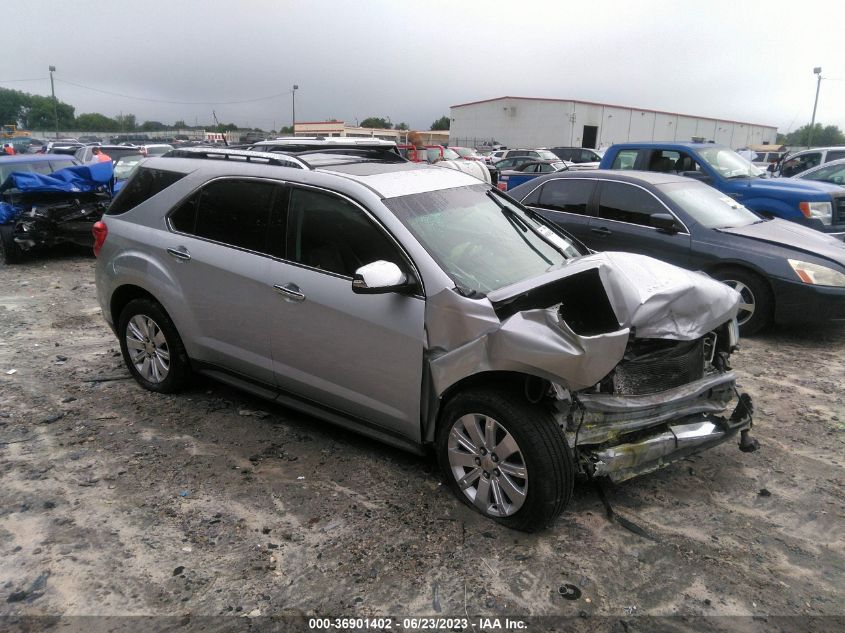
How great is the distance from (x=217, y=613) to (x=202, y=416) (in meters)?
2.10

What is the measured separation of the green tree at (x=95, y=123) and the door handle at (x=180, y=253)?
10527 centimetres

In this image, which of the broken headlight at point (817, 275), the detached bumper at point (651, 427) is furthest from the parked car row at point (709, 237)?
the detached bumper at point (651, 427)

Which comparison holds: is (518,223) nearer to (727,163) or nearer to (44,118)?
(727,163)

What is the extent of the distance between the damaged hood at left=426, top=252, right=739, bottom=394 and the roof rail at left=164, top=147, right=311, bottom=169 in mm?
1486

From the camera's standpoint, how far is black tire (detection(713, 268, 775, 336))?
611 cm

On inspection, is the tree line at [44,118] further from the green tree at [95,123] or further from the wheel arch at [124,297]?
the wheel arch at [124,297]

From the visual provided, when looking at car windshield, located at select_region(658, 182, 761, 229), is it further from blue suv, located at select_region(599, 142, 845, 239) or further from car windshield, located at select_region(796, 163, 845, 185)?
car windshield, located at select_region(796, 163, 845, 185)

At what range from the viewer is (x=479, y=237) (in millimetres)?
3861

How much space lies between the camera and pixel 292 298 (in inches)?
149

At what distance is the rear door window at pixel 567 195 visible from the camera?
23.9 ft

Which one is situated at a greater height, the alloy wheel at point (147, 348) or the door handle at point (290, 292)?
the door handle at point (290, 292)

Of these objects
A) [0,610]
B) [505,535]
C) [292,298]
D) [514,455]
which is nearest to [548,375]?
[514,455]

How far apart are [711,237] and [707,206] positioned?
0.60 meters

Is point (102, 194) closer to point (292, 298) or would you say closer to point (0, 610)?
point (292, 298)
